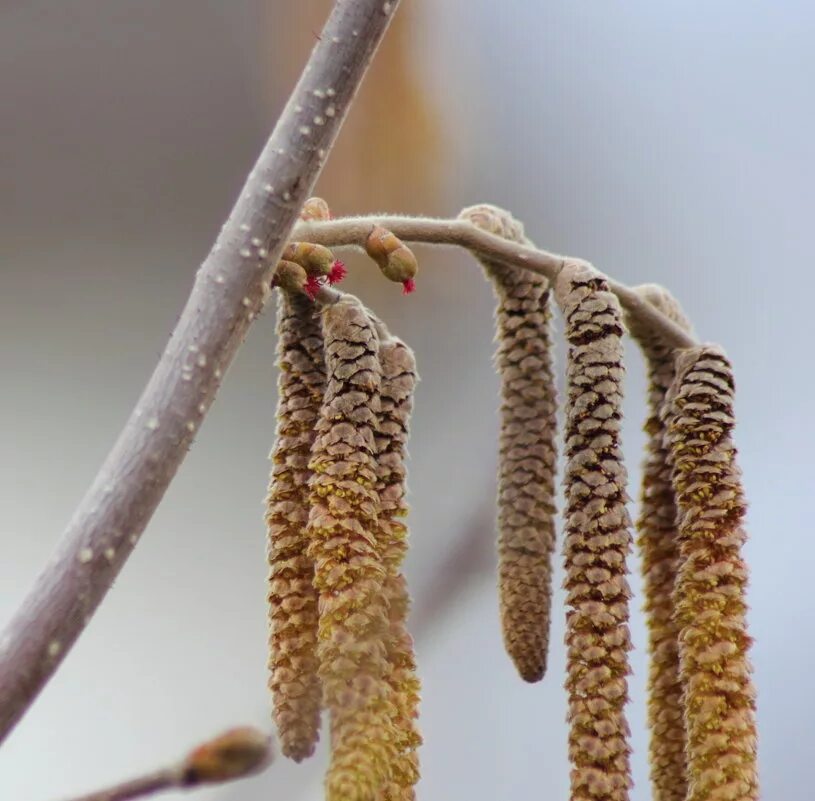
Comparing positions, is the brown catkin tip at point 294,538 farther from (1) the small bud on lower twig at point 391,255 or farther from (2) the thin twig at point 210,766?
(2) the thin twig at point 210,766

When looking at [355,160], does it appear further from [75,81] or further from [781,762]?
[781,762]

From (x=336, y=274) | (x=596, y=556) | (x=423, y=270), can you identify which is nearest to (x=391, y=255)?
(x=336, y=274)

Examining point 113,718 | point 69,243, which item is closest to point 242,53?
point 69,243

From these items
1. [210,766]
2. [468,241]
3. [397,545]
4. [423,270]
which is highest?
[423,270]

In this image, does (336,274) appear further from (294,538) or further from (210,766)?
(210,766)

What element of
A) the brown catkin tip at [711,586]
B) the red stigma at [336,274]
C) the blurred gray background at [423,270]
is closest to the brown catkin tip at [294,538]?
the red stigma at [336,274]

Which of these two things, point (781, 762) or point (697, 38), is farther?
point (697, 38)
